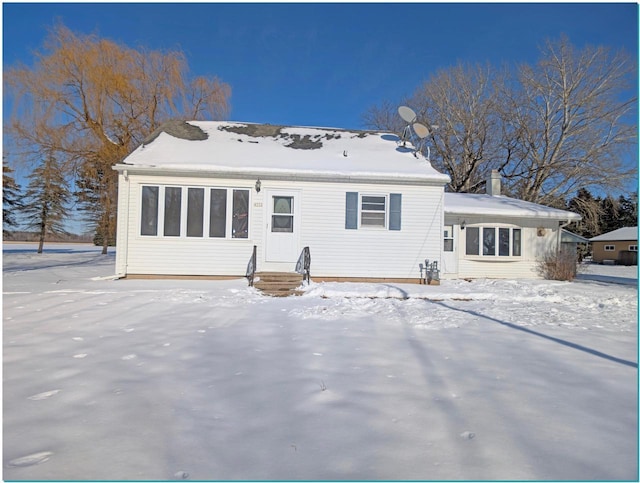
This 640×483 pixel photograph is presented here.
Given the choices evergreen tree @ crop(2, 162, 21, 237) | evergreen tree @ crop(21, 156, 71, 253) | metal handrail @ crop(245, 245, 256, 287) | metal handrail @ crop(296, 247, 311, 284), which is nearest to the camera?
metal handrail @ crop(245, 245, 256, 287)

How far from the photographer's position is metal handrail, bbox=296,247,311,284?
9.54 meters

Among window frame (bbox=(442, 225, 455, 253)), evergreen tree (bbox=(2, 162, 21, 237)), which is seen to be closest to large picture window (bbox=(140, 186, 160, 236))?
window frame (bbox=(442, 225, 455, 253))

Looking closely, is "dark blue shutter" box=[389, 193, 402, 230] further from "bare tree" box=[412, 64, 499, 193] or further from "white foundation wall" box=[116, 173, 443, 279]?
"bare tree" box=[412, 64, 499, 193]

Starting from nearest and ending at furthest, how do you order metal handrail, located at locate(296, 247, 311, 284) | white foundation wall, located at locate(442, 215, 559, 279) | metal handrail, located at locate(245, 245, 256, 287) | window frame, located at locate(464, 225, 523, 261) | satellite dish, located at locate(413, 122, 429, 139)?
metal handrail, located at locate(245, 245, 256, 287) < metal handrail, located at locate(296, 247, 311, 284) < satellite dish, located at locate(413, 122, 429, 139) < white foundation wall, located at locate(442, 215, 559, 279) < window frame, located at locate(464, 225, 523, 261)

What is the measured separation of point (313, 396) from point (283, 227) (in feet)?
25.2

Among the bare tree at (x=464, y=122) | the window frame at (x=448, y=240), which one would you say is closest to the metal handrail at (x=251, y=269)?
the window frame at (x=448, y=240)

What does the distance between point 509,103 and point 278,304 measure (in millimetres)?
23291

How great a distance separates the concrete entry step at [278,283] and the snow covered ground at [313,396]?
2.47 metres

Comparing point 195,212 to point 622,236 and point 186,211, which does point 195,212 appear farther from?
point 622,236

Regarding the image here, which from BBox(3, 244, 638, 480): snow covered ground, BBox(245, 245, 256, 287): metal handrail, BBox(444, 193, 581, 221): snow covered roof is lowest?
BBox(3, 244, 638, 480): snow covered ground

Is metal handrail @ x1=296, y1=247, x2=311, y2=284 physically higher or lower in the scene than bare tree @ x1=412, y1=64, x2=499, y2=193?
lower

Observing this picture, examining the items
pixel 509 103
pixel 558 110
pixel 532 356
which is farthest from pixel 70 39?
pixel 558 110

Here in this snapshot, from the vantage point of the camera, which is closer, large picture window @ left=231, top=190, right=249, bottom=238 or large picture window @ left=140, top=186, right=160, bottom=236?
large picture window @ left=140, top=186, right=160, bottom=236

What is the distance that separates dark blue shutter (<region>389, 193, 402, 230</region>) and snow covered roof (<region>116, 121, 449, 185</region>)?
559 millimetres
